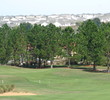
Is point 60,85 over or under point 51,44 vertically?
under

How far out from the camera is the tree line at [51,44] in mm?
79312

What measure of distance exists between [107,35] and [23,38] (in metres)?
24.8

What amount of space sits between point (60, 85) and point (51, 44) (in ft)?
116

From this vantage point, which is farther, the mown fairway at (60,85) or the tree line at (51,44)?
the tree line at (51,44)

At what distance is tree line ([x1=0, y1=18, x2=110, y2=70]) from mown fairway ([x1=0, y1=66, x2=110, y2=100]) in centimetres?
1012

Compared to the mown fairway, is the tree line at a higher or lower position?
higher

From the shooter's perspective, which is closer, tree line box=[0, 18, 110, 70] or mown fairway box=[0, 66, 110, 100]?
mown fairway box=[0, 66, 110, 100]

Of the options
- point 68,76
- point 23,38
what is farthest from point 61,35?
point 68,76

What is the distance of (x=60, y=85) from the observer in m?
53.8

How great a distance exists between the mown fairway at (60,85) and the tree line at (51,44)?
10118 millimetres

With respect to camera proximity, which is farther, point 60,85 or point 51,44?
point 51,44

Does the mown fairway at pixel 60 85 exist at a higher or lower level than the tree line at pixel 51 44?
lower

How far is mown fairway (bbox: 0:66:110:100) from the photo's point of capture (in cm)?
3600

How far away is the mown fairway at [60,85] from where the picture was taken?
3600cm
